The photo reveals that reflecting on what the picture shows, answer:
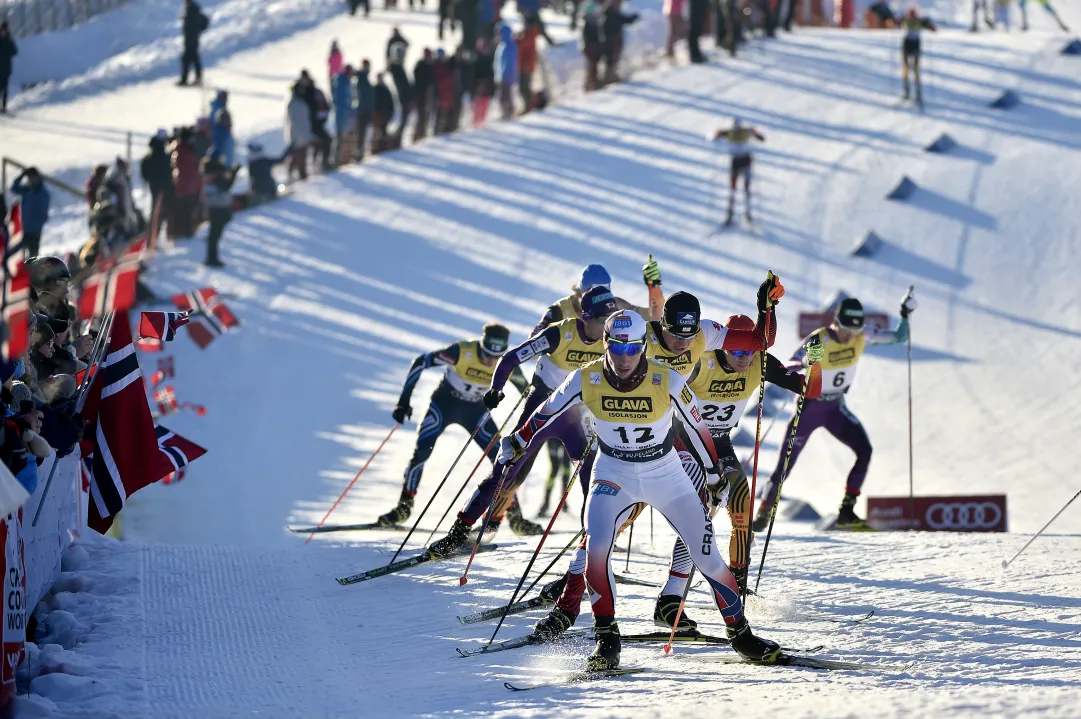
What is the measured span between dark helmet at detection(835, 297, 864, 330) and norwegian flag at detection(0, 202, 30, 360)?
6.22 m

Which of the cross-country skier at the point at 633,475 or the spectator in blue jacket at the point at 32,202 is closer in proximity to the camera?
the cross-country skier at the point at 633,475

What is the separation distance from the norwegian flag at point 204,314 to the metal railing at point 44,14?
1616 centimetres

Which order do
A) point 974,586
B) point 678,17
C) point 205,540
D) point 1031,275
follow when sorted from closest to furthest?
point 974,586 → point 205,540 → point 1031,275 → point 678,17

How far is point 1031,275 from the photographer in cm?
1836

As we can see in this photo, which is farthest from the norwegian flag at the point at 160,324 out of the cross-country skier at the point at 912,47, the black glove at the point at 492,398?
the cross-country skier at the point at 912,47

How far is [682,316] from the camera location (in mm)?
7816

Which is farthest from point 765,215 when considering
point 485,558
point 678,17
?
point 485,558

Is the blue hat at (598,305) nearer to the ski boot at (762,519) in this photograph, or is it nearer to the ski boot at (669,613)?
the ski boot at (669,613)

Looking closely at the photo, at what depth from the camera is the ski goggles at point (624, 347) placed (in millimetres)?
7172

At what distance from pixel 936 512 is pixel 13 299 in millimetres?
8052

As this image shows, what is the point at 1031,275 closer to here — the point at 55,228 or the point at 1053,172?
the point at 1053,172

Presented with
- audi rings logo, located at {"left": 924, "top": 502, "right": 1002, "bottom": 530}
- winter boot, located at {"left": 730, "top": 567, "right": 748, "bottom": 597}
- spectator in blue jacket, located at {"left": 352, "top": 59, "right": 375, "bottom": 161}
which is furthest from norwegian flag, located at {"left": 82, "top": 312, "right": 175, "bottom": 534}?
spectator in blue jacket, located at {"left": 352, "top": 59, "right": 375, "bottom": 161}

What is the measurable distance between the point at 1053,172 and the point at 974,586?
44.1 feet

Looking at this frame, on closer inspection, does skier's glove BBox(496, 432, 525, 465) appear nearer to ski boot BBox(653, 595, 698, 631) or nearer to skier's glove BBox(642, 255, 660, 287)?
ski boot BBox(653, 595, 698, 631)
